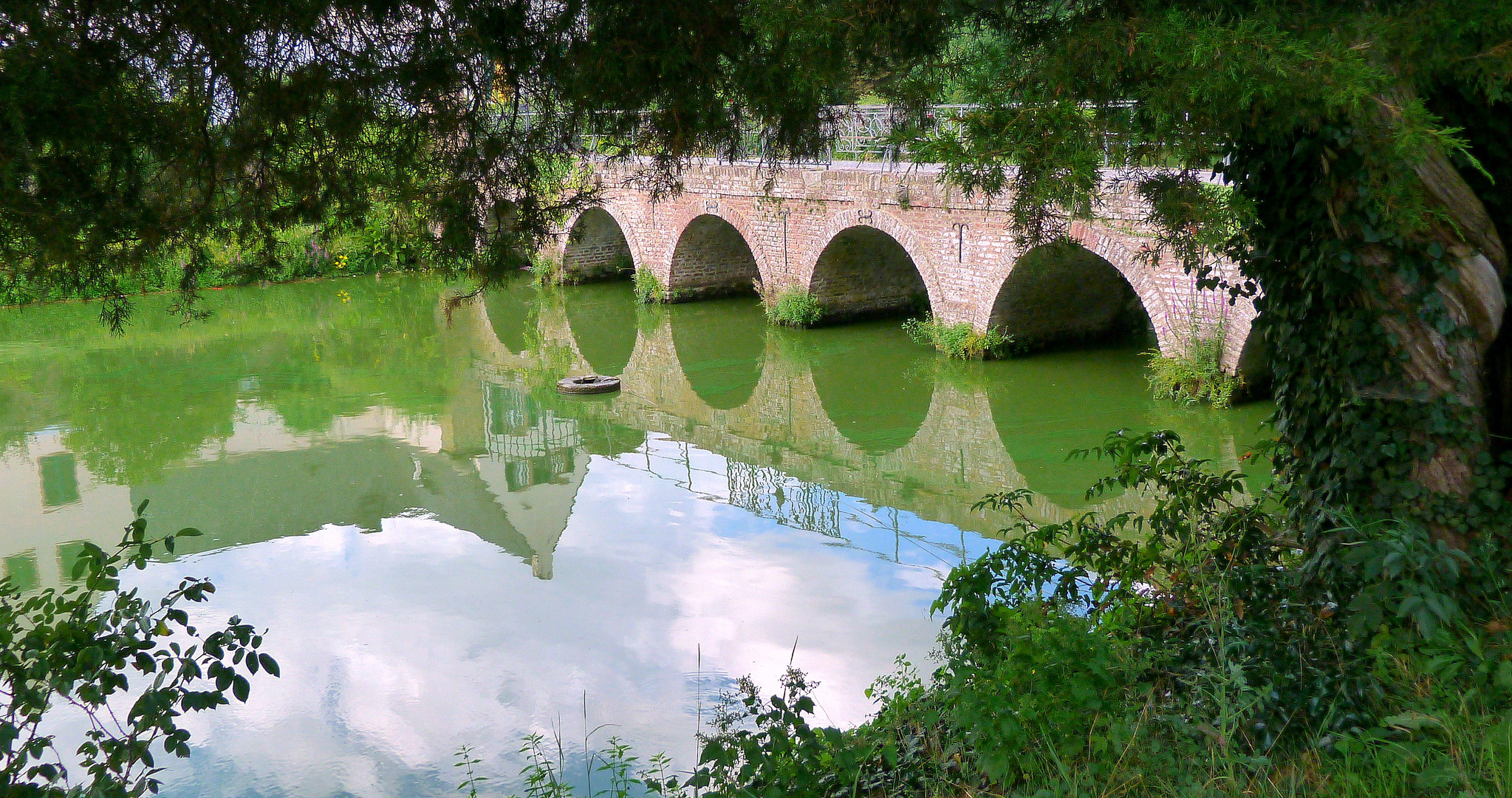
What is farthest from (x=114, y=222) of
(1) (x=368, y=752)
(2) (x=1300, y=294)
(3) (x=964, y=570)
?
(2) (x=1300, y=294)

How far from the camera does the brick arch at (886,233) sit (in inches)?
501

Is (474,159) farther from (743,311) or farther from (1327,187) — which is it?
(743,311)

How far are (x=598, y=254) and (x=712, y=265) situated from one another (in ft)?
13.1

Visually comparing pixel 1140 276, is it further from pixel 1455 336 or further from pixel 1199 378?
pixel 1455 336

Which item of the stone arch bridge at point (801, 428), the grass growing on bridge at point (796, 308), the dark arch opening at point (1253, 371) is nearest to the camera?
the stone arch bridge at point (801, 428)

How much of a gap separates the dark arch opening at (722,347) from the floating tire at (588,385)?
91 cm

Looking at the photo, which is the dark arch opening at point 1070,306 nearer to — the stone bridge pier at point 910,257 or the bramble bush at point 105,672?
the stone bridge pier at point 910,257

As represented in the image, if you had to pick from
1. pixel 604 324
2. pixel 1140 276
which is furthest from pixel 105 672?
pixel 604 324

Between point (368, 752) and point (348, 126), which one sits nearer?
point (348, 126)

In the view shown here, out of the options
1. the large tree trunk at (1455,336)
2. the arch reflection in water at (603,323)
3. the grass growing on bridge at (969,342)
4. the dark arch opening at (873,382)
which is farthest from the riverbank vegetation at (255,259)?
the arch reflection in water at (603,323)

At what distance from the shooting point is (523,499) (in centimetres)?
837

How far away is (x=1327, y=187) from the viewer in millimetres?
3236

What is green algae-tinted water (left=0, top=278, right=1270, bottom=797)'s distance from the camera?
531 cm

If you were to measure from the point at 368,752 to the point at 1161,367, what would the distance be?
818 cm
